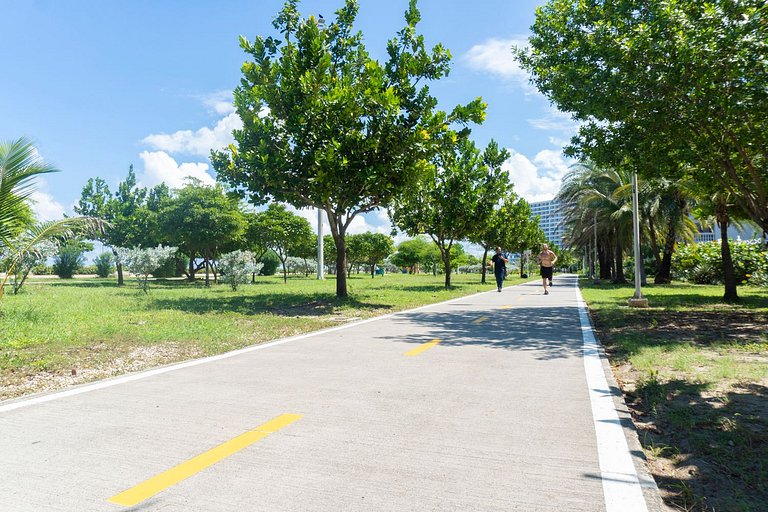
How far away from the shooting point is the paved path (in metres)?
2.90

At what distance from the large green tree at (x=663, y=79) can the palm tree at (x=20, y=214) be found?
38.2 feet

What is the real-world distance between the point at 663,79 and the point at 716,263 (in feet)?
86.4

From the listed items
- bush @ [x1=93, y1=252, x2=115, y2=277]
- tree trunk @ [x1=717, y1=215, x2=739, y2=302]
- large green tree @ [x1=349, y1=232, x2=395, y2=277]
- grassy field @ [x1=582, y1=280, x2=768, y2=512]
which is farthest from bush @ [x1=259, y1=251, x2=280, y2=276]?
grassy field @ [x1=582, y1=280, x2=768, y2=512]

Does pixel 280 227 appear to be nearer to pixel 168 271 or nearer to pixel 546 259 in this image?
pixel 168 271

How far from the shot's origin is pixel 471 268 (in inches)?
5591

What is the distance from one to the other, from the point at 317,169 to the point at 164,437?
11.5 m

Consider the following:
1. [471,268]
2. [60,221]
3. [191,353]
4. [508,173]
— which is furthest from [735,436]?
[471,268]

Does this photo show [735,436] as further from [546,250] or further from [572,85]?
[546,250]

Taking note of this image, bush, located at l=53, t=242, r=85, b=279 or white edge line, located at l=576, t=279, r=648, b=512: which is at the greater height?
bush, located at l=53, t=242, r=85, b=279

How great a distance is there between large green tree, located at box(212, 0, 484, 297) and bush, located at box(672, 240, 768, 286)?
18.7 meters

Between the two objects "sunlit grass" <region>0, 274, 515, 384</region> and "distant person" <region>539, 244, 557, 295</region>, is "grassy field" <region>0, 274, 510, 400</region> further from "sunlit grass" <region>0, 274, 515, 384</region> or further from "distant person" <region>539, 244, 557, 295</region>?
"distant person" <region>539, 244, 557, 295</region>

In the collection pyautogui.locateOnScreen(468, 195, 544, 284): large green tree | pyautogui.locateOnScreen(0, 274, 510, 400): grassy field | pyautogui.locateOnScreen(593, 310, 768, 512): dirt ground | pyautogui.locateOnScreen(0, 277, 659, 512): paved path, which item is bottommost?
pyautogui.locateOnScreen(593, 310, 768, 512): dirt ground

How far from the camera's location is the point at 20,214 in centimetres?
1045

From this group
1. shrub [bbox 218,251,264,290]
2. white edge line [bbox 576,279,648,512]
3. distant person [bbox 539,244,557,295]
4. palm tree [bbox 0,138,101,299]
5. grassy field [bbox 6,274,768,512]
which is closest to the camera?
white edge line [bbox 576,279,648,512]
